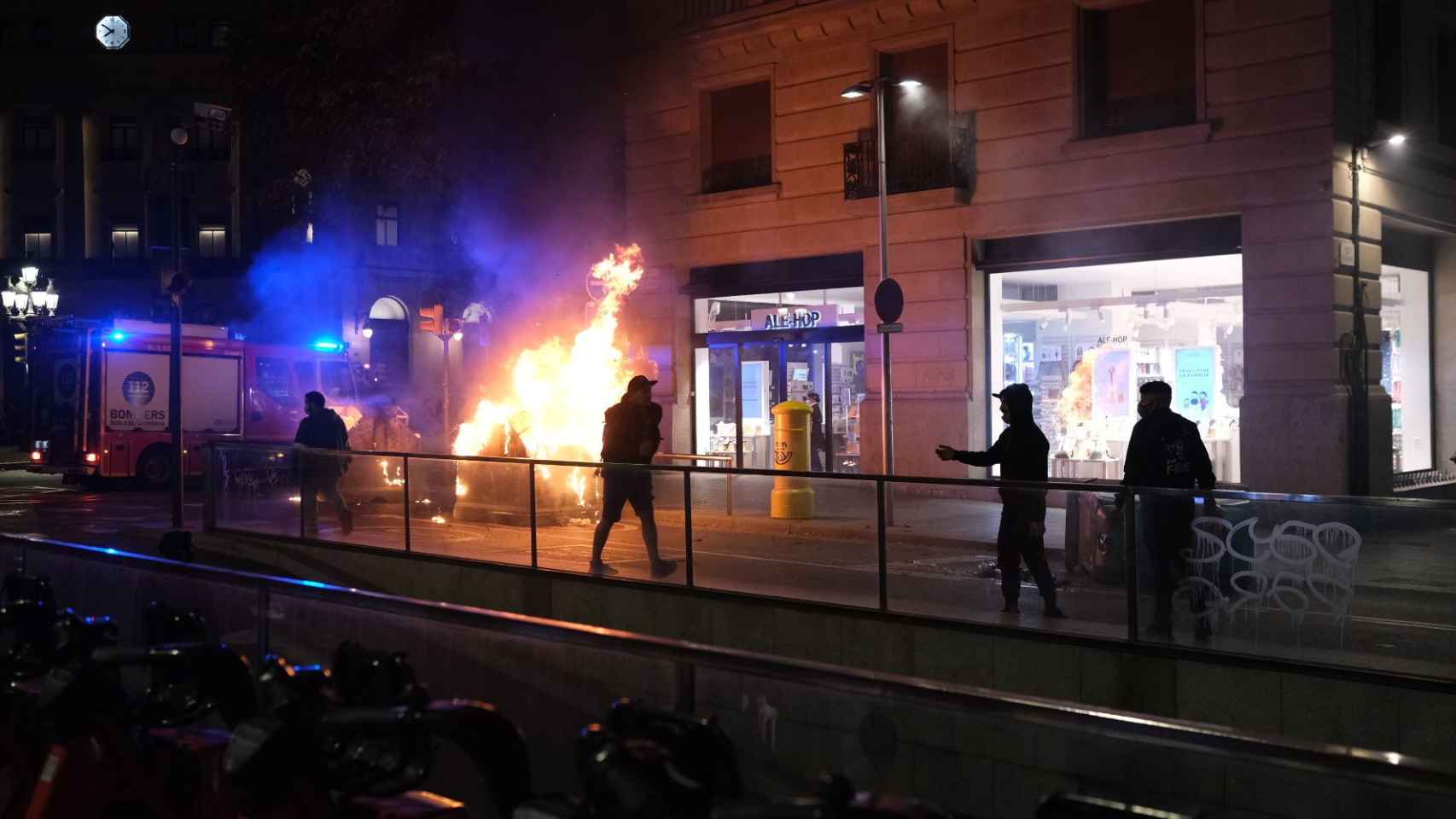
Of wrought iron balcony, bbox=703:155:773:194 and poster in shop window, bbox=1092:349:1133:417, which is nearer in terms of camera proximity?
poster in shop window, bbox=1092:349:1133:417

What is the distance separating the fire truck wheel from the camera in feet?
82.4

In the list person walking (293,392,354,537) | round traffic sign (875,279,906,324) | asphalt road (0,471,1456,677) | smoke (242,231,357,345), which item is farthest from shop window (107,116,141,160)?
round traffic sign (875,279,906,324)

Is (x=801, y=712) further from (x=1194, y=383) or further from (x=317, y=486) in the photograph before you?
(x=1194, y=383)

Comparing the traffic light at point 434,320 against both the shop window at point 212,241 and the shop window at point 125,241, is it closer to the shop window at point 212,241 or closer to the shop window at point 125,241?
the shop window at point 212,241

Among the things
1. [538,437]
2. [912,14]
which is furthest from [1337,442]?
[538,437]

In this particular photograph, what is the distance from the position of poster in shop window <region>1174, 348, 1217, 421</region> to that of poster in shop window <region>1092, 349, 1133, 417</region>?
2.54 ft

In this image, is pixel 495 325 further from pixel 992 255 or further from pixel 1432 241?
pixel 1432 241

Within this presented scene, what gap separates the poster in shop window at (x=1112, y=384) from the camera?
18.8 metres

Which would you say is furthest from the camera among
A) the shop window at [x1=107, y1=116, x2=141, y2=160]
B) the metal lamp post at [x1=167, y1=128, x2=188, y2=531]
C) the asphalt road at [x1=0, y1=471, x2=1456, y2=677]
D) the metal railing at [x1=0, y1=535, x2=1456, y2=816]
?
the shop window at [x1=107, y1=116, x2=141, y2=160]

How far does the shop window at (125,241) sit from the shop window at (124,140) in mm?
2789

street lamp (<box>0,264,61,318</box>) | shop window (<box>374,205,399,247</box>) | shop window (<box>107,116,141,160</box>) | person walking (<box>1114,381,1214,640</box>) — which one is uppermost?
shop window (<box>107,116,141,160</box>)

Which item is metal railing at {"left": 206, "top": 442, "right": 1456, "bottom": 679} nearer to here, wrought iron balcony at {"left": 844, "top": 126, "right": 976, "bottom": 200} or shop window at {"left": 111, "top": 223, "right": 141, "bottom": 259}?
wrought iron balcony at {"left": 844, "top": 126, "right": 976, "bottom": 200}

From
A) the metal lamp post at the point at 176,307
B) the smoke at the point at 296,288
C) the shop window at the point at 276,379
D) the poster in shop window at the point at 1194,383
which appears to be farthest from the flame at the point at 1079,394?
the smoke at the point at 296,288

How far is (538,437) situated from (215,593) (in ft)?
46.7
